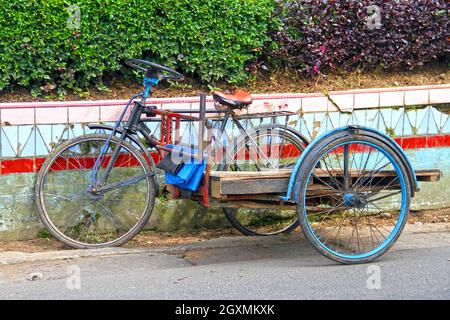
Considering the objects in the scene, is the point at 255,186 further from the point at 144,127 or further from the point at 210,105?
the point at 210,105

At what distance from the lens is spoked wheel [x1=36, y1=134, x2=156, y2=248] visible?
627 cm

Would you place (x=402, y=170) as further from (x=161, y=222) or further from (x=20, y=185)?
(x=20, y=185)

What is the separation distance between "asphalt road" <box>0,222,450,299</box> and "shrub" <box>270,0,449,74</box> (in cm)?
212

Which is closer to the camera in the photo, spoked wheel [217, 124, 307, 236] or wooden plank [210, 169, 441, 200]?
wooden plank [210, 169, 441, 200]

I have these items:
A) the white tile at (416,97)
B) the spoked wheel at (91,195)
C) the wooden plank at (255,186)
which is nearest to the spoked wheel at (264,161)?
the wooden plank at (255,186)

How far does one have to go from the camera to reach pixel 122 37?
682 centimetres

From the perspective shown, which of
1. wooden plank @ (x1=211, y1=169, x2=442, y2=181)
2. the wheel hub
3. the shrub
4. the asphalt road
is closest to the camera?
the asphalt road

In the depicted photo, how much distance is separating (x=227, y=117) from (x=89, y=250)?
1.56 m

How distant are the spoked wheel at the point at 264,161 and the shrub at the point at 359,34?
1.10 meters

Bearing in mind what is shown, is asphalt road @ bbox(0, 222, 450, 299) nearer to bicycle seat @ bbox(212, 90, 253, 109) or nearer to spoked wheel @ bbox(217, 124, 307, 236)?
spoked wheel @ bbox(217, 124, 307, 236)

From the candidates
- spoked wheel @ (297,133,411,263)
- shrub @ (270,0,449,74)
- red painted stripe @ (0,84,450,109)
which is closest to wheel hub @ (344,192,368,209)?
spoked wheel @ (297,133,411,263)

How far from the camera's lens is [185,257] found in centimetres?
611

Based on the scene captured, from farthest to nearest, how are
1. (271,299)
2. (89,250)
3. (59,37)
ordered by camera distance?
(59,37) < (89,250) < (271,299)

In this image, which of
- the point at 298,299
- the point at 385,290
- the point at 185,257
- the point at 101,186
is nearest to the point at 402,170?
the point at 385,290
